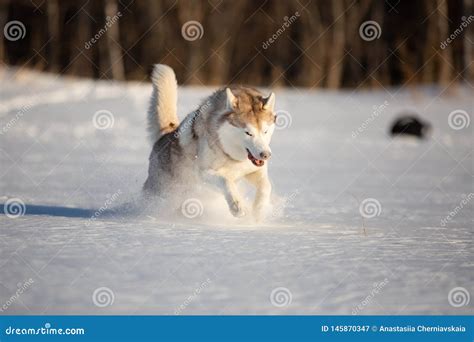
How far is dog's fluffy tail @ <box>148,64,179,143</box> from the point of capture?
5758mm

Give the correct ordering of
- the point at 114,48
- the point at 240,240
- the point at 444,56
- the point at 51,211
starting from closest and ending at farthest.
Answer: the point at 240,240 → the point at 51,211 → the point at 444,56 → the point at 114,48

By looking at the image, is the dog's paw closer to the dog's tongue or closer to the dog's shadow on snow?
the dog's tongue

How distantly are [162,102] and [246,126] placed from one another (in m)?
1.37

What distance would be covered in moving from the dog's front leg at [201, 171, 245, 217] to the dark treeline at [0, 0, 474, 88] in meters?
17.4

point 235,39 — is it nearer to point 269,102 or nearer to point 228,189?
point 269,102

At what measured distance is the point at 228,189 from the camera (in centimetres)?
496

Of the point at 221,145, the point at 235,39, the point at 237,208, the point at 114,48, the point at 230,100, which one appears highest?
the point at 235,39

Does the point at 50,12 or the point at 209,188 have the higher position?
the point at 50,12

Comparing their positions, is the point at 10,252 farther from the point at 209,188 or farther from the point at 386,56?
the point at 386,56

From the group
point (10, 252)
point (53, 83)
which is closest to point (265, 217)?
point (10, 252)

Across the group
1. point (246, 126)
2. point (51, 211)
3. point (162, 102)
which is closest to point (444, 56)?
point (162, 102)

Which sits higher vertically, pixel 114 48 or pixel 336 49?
pixel 336 49
